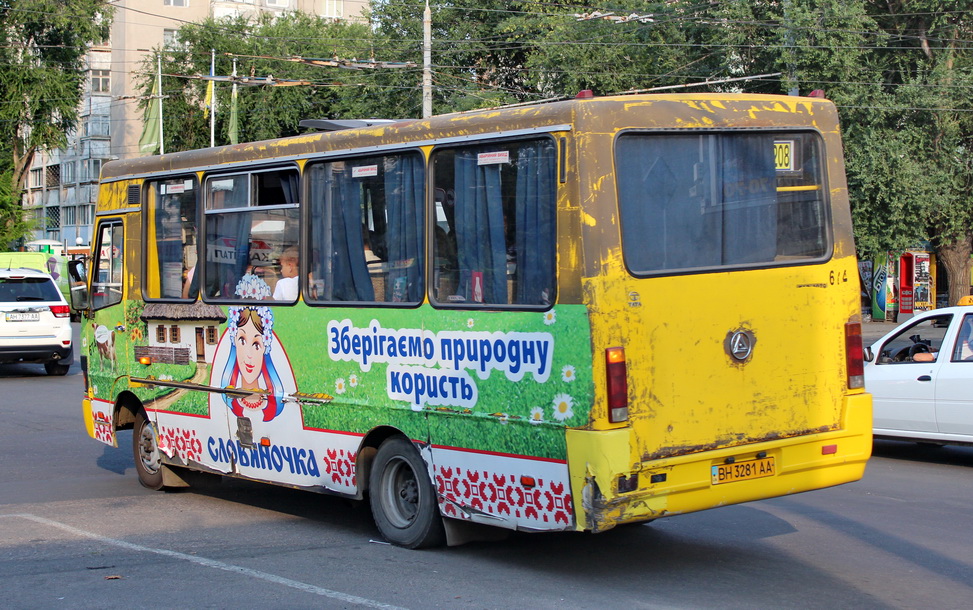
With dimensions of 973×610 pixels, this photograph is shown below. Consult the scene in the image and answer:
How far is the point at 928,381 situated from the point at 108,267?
26.4 feet

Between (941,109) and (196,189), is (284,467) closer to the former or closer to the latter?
(196,189)

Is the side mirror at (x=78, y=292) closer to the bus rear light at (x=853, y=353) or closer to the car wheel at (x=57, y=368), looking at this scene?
the bus rear light at (x=853, y=353)

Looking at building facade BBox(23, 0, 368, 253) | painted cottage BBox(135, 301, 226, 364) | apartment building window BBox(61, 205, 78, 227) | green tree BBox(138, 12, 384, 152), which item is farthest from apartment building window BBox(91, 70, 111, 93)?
painted cottage BBox(135, 301, 226, 364)

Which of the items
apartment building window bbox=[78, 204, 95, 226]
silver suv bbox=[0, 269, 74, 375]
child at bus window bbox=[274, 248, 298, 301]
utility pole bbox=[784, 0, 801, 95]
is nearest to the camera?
child at bus window bbox=[274, 248, 298, 301]

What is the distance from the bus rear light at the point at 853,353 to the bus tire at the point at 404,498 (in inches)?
108

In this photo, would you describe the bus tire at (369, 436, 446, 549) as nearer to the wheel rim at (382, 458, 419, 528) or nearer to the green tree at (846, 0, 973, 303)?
the wheel rim at (382, 458, 419, 528)

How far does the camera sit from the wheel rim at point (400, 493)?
24.7ft

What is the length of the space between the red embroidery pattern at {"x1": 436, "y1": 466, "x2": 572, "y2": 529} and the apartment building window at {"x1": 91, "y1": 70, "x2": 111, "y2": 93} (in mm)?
75110

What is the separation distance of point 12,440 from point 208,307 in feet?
18.3

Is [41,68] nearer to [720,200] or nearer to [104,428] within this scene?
[104,428]

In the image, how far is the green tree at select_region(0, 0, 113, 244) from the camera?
50.3 m

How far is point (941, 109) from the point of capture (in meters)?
28.8

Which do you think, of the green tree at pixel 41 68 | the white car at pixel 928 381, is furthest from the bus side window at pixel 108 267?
the green tree at pixel 41 68

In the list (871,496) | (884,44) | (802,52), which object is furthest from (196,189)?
(884,44)
